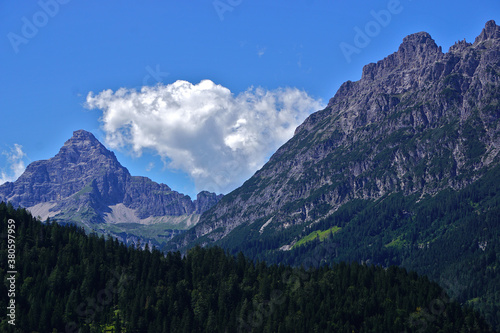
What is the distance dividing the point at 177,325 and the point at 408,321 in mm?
81805

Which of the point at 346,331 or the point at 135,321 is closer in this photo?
the point at 346,331

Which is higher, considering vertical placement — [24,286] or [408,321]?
[24,286]

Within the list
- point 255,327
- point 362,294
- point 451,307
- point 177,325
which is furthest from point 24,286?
point 451,307

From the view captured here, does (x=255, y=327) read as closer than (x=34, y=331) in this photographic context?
No

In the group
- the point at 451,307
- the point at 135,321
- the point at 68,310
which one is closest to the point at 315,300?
the point at 451,307

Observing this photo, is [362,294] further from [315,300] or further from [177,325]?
[177,325]

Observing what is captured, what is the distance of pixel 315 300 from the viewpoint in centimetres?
19900

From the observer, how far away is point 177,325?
19612 centimetres

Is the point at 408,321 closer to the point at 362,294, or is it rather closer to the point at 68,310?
the point at 362,294

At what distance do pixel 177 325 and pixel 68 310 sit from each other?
39413mm

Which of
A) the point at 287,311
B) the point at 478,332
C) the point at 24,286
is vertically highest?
the point at 24,286

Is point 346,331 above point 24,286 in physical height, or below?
below

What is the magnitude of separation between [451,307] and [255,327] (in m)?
70.0

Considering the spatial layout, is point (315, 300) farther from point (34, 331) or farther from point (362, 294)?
point (34, 331)
